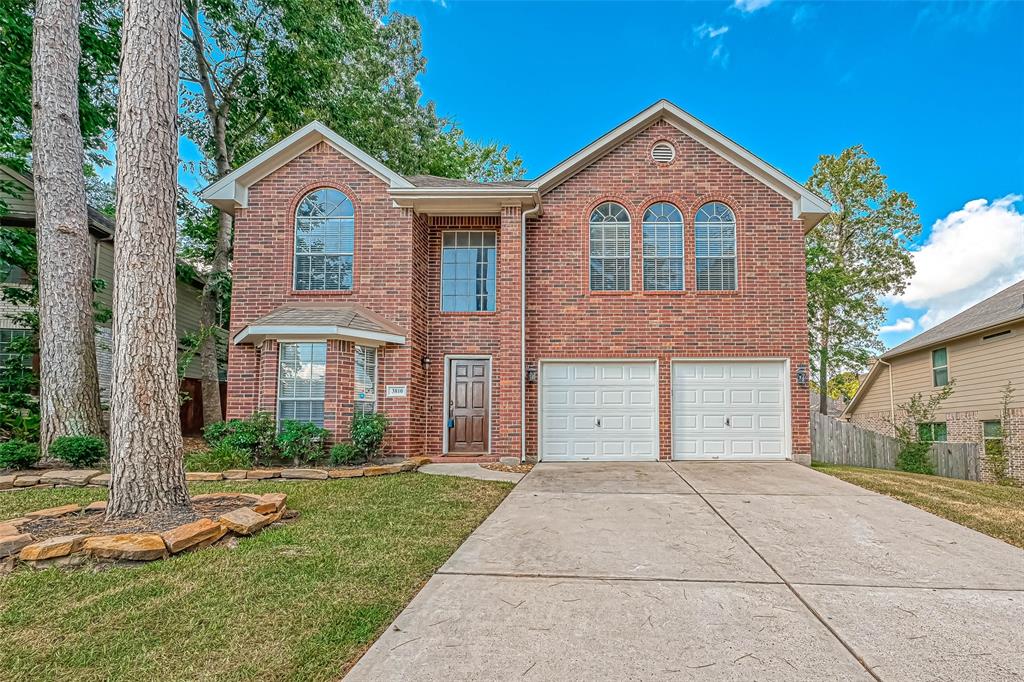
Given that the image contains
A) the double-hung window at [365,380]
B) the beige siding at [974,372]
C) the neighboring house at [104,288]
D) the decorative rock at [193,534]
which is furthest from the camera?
the beige siding at [974,372]

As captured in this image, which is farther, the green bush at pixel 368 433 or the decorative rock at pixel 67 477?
the green bush at pixel 368 433

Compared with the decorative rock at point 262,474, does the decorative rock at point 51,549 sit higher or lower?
higher

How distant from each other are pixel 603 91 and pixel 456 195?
1016 cm

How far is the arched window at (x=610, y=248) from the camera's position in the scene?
10.4 m

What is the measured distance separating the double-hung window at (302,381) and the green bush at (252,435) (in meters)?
0.31

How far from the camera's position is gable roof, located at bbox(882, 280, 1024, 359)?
12859 mm

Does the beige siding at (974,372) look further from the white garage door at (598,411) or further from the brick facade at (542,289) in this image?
the white garage door at (598,411)

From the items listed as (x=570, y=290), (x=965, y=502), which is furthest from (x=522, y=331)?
(x=965, y=502)

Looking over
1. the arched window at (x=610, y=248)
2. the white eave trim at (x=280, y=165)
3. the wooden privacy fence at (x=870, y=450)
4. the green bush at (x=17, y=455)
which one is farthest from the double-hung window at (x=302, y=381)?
the wooden privacy fence at (x=870, y=450)

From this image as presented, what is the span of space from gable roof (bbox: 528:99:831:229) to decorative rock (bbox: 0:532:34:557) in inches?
342

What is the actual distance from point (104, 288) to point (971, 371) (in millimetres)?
21852

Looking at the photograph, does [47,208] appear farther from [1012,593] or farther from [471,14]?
[471,14]

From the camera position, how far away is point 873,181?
2038cm

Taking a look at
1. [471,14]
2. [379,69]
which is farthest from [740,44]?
[379,69]
